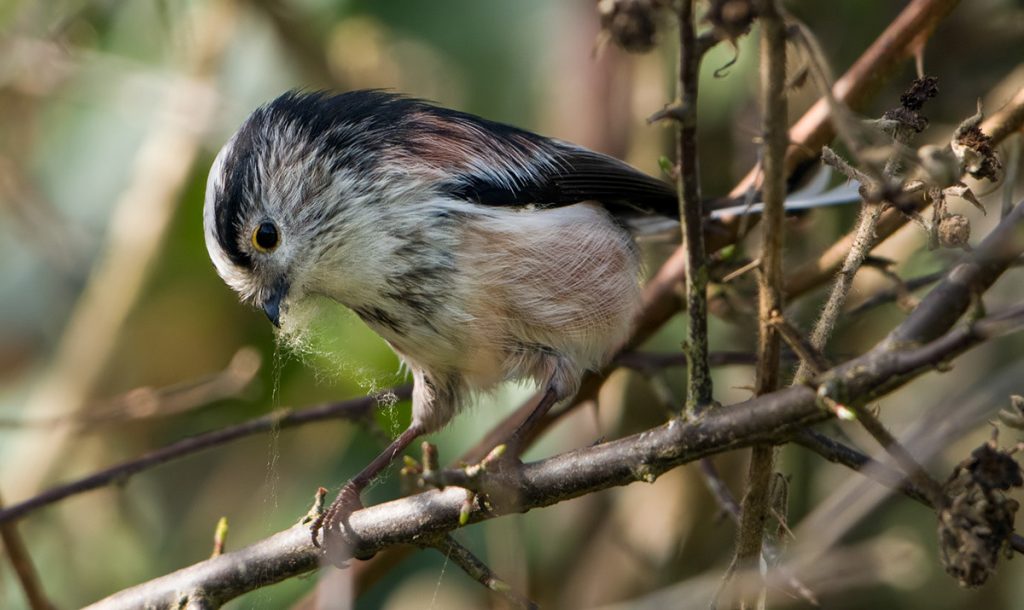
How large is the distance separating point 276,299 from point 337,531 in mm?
998

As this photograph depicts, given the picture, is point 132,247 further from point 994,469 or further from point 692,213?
point 994,469

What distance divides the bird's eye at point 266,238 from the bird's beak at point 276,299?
0.37 ft

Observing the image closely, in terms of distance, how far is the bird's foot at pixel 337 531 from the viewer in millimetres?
2605

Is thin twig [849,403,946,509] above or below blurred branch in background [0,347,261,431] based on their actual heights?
below

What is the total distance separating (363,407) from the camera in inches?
149

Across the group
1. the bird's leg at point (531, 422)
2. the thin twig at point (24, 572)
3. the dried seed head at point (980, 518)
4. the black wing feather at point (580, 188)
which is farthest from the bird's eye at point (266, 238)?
the dried seed head at point (980, 518)

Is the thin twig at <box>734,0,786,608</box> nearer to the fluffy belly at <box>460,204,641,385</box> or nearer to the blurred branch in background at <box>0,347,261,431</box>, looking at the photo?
the fluffy belly at <box>460,204,641,385</box>

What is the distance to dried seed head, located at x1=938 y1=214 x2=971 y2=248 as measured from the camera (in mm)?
2242

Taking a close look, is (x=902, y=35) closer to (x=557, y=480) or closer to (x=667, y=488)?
(x=557, y=480)

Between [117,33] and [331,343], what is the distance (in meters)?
2.74

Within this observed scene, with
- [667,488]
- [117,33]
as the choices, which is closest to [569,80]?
[667,488]

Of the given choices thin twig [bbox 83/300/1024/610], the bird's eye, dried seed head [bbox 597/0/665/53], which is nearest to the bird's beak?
the bird's eye

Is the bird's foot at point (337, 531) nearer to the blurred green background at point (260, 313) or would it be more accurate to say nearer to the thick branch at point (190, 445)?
the thick branch at point (190, 445)

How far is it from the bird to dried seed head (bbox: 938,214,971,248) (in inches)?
52.7
